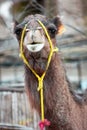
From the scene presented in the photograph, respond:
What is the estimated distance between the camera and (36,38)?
424 cm

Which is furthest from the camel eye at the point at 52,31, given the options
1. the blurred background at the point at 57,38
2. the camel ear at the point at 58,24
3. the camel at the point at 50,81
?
the blurred background at the point at 57,38

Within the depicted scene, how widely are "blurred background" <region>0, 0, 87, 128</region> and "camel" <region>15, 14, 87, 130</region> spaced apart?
1.57 feet

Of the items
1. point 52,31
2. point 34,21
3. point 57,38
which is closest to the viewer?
point 34,21

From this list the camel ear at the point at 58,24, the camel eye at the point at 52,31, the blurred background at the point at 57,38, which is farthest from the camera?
the blurred background at the point at 57,38

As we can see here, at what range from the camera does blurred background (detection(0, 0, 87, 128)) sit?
7887mm

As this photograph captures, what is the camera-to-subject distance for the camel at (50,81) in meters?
4.35

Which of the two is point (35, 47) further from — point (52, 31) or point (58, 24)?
point (58, 24)

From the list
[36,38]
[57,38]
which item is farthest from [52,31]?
[57,38]

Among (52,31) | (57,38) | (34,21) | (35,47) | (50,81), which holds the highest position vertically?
(34,21)

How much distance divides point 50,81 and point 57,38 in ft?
15.5

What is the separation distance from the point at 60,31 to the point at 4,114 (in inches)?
141

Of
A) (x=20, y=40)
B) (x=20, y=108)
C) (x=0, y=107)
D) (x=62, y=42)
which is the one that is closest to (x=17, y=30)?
(x=20, y=40)

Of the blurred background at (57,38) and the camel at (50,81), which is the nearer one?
the camel at (50,81)

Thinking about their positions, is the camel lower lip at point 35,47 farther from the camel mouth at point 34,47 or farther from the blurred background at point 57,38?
the blurred background at point 57,38
